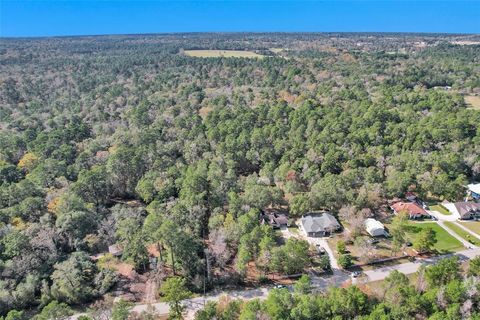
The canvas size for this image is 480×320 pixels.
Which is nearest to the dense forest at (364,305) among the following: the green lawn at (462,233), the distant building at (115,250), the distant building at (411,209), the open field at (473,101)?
the green lawn at (462,233)

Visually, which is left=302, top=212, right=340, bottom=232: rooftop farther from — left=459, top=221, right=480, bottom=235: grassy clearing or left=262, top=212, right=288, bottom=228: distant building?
left=459, top=221, right=480, bottom=235: grassy clearing

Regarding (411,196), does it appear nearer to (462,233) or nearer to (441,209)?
(441,209)

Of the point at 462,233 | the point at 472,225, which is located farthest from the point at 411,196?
the point at 462,233

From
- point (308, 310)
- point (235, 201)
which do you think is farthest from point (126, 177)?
point (308, 310)

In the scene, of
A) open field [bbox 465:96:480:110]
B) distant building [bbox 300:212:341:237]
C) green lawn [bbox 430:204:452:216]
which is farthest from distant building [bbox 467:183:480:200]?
open field [bbox 465:96:480:110]

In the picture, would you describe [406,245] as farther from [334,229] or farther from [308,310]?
[308,310]

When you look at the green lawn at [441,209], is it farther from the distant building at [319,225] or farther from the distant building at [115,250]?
the distant building at [115,250]
